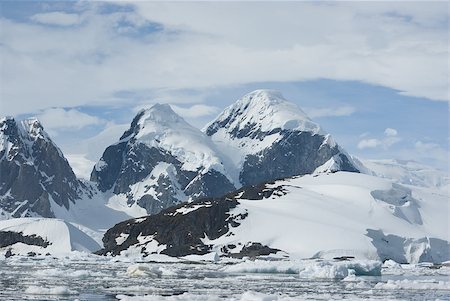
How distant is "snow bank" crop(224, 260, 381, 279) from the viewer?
113938 millimetres

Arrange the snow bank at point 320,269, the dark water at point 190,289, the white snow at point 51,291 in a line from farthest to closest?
the snow bank at point 320,269 → the white snow at point 51,291 → the dark water at point 190,289

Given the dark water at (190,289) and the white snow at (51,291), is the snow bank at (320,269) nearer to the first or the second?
the dark water at (190,289)

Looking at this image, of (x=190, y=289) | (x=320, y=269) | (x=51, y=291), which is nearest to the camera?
(x=51, y=291)

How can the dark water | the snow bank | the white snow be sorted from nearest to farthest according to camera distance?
the dark water
the white snow
the snow bank

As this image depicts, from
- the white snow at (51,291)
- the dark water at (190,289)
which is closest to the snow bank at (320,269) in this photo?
the dark water at (190,289)

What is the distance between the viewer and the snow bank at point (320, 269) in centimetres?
11394

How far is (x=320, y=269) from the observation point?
116438mm

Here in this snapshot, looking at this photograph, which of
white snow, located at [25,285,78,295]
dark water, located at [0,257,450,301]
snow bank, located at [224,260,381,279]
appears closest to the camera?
dark water, located at [0,257,450,301]

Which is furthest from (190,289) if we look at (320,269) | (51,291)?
(320,269)

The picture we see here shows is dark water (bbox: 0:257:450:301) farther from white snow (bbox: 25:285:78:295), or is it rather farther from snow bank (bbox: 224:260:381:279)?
snow bank (bbox: 224:260:381:279)

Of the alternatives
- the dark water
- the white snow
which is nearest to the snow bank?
the dark water

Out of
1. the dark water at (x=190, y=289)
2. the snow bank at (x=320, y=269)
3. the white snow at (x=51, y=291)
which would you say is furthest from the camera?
the snow bank at (x=320, y=269)

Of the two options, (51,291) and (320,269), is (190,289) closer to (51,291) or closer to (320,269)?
(51,291)

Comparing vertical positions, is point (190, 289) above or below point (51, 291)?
above
